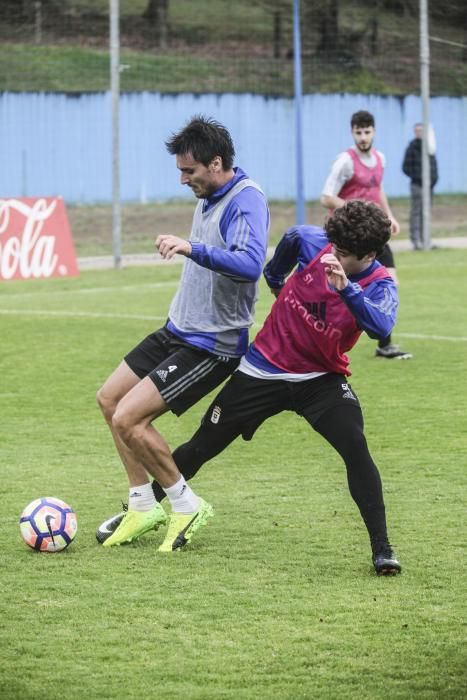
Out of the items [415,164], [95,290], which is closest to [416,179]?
[415,164]

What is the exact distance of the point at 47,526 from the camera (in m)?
6.39

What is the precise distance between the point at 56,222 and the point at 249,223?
43.1 ft

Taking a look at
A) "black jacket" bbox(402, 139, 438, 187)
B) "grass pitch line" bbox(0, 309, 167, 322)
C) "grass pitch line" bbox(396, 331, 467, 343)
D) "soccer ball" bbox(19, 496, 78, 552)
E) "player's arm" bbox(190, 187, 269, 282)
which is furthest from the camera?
"black jacket" bbox(402, 139, 438, 187)

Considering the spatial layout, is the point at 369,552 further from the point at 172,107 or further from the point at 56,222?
the point at 172,107

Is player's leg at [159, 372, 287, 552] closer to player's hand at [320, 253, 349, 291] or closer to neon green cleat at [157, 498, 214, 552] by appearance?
neon green cleat at [157, 498, 214, 552]

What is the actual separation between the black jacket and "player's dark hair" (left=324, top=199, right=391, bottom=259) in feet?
59.2

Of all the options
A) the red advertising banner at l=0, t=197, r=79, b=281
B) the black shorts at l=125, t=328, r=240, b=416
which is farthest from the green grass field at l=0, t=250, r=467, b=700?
the red advertising banner at l=0, t=197, r=79, b=281

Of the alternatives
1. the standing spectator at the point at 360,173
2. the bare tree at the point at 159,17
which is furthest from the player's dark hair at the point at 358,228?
the bare tree at the point at 159,17

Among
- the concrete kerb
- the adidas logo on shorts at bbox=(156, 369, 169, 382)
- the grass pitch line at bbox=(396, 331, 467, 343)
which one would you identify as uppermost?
the concrete kerb

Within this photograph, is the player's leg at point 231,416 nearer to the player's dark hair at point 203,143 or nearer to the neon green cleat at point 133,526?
the neon green cleat at point 133,526

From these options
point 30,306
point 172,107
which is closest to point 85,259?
point 30,306

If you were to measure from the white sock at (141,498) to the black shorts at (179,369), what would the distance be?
43 centimetres

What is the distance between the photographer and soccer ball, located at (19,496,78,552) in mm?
6398

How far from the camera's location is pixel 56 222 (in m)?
19.0
